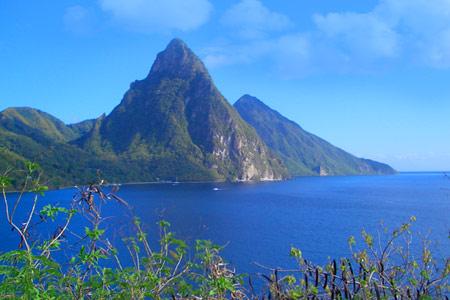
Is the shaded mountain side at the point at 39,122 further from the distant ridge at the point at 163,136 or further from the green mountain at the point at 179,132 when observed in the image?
the green mountain at the point at 179,132

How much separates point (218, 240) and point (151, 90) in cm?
15179


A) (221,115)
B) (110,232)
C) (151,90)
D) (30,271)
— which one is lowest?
(110,232)

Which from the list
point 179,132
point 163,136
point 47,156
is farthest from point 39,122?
point 179,132

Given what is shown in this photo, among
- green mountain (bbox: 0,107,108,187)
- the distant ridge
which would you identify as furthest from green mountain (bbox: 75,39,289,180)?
green mountain (bbox: 0,107,108,187)

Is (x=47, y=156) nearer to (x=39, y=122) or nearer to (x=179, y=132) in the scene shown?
(x=179, y=132)

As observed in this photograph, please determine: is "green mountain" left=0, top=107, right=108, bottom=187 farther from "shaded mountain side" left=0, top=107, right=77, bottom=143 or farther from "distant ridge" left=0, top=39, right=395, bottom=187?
"shaded mountain side" left=0, top=107, right=77, bottom=143

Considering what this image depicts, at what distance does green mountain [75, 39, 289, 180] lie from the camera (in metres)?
135

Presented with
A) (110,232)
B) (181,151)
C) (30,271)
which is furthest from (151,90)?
(30,271)

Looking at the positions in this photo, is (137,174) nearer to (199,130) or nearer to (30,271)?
(199,130)

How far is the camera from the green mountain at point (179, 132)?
135 m

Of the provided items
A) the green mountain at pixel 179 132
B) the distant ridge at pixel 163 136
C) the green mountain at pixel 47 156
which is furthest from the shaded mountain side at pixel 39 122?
the green mountain at pixel 179 132

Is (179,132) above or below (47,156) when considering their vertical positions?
above

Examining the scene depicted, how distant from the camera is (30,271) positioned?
7.64 feet

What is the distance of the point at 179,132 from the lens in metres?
153
